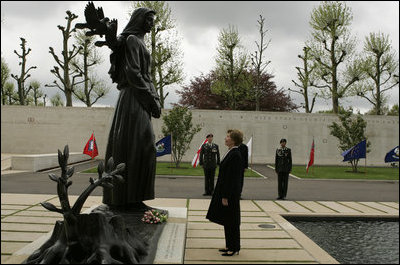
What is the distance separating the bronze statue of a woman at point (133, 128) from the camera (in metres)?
4.57

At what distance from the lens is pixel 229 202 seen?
13.7ft

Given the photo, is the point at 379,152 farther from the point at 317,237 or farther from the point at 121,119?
the point at 121,119

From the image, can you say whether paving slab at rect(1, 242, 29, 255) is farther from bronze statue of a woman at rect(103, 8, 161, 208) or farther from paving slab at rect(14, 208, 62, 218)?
paving slab at rect(14, 208, 62, 218)

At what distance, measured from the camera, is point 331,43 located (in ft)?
80.3

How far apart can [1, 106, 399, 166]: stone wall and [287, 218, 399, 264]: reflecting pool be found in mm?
15369

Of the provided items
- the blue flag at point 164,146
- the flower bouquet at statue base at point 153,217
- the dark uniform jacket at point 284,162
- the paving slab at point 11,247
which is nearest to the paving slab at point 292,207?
the dark uniform jacket at point 284,162

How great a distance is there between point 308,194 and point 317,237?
4.56 meters

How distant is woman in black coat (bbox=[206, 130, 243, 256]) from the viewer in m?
4.16

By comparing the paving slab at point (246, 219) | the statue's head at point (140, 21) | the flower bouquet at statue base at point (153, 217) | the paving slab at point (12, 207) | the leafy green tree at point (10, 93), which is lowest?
the paving slab at point (246, 219)

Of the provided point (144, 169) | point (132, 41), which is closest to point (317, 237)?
point (144, 169)

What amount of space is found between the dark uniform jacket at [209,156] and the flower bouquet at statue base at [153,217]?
484cm

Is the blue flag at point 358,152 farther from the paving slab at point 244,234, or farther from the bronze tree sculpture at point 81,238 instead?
the bronze tree sculpture at point 81,238

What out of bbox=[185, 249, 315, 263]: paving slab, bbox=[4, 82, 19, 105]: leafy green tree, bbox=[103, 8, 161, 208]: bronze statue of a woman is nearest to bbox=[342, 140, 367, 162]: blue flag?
bbox=[185, 249, 315, 263]: paving slab

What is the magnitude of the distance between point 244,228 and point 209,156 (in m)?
4.18
